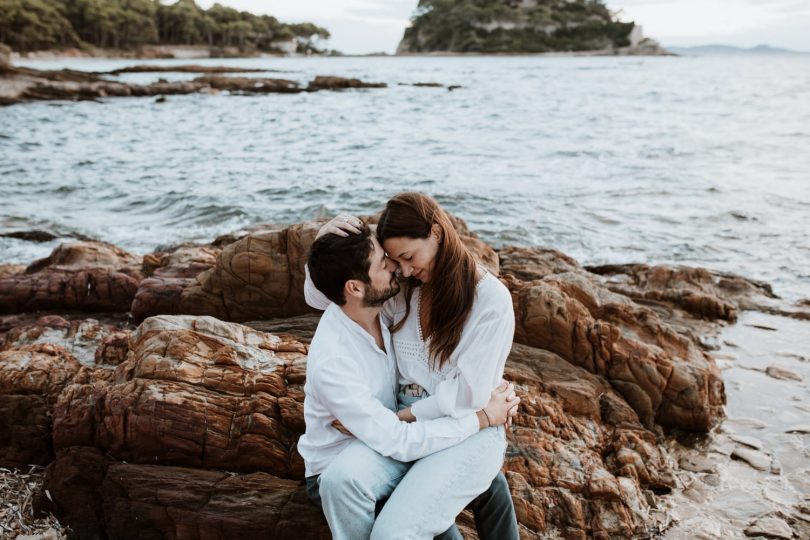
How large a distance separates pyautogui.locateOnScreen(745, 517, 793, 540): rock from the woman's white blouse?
229 centimetres

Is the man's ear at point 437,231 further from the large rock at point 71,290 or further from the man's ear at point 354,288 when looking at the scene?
the large rock at point 71,290

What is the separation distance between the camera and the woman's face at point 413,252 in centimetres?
332

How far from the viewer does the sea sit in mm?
12414

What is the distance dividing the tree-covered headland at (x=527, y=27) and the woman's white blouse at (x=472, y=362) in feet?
466

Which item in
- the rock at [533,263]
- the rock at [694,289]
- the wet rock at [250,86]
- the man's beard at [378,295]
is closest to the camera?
the man's beard at [378,295]

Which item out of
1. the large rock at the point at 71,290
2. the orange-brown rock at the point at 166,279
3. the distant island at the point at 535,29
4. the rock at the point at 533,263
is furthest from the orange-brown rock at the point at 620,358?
the distant island at the point at 535,29

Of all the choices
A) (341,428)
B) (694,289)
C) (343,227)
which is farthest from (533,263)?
(341,428)

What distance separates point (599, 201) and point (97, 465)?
44.2 feet

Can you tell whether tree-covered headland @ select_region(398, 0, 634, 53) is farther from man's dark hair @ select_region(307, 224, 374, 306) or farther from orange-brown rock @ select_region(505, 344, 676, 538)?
man's dark hair @ select_region(307, 224, 374, 306)

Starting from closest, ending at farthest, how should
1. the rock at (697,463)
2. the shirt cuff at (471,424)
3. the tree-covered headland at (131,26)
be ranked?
the shirt cuff at (471,424) → the rock at (697,463) → the tree-covered headland at (131,26)

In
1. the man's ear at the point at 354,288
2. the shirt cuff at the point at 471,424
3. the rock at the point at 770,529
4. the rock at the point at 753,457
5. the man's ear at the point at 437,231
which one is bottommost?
the rock at the point at 753,457

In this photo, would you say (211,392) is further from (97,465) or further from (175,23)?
(175,23)

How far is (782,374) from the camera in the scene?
270 inches

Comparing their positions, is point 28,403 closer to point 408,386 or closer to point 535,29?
point 408,386
